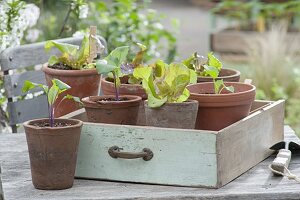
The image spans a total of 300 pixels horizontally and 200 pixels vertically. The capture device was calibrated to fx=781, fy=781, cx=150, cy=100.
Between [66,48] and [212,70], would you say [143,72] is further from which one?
[66,48]

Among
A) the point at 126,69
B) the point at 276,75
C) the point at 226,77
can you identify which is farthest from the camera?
the point at 276,75

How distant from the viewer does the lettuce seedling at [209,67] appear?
198cm

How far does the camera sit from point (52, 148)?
5.91ft

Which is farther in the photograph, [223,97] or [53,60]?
[53,60]

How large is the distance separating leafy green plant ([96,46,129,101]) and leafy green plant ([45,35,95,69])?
0.69ft

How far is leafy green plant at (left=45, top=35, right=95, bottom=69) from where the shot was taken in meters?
2.17

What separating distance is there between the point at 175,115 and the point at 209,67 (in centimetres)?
20

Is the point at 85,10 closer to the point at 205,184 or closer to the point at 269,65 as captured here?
the point at 205,184

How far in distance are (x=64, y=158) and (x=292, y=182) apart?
544 millimetres

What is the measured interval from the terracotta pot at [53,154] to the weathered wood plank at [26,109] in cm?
105

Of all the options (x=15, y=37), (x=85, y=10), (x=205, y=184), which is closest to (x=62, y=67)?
(x=205, y=184)

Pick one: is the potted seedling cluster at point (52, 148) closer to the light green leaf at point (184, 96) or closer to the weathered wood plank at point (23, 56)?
the light green leaf at point (184, 96)

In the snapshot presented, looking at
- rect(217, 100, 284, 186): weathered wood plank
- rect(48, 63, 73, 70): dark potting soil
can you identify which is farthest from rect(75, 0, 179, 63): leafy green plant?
rect(217, 100, 284, 186): weathered wood plank

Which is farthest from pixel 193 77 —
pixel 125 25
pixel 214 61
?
pixel 125 25
